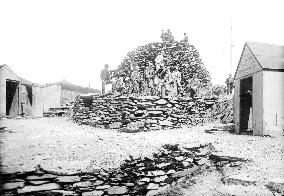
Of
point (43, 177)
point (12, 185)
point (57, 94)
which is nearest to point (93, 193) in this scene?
point (43, 177)

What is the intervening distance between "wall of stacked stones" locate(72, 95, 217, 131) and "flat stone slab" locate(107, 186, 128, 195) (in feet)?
16.1

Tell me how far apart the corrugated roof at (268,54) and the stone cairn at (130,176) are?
381cm

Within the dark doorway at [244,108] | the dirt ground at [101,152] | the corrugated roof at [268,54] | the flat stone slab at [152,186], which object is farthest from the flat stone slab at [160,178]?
the dark doorway at [244,108]

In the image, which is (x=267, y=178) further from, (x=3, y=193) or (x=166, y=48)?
(x=166, y=48)

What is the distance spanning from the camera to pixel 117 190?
5484mm

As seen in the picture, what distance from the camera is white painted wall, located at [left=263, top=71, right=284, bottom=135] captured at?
787 cm

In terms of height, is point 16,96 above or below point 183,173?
above

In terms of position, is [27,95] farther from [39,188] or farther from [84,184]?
[84,184]

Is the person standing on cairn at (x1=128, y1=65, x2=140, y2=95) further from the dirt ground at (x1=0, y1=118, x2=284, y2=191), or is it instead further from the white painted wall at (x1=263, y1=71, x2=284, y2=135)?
the white painted wall at (x1=263, y1=71, x2=284, y2=135)

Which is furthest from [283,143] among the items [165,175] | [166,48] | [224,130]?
[166,48]

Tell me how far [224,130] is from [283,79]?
3.08 metres

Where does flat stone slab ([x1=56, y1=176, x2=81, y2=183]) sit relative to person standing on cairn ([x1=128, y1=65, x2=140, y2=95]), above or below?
below

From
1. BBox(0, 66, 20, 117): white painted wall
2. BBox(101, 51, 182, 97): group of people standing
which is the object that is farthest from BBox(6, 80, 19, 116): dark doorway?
BBox(101, 51, 182, 97): group of people standing

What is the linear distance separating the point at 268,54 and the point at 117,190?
7.36 m
